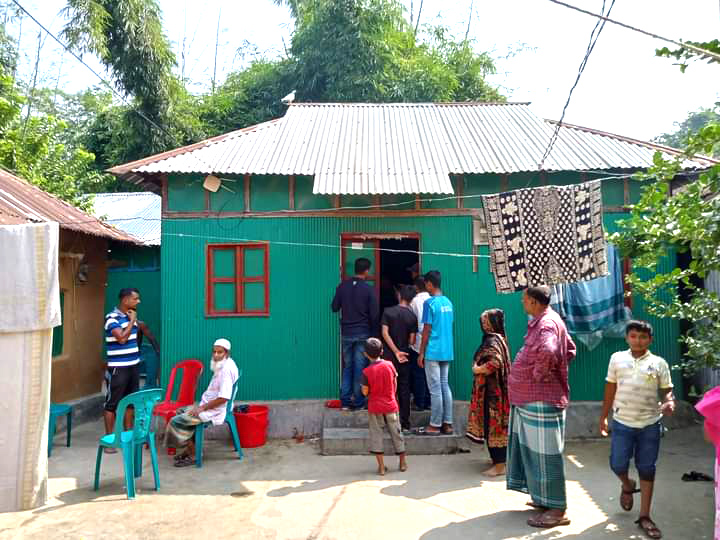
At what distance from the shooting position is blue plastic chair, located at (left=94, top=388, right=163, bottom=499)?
18.1 feet

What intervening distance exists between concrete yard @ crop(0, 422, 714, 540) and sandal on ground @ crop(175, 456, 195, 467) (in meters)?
0.09

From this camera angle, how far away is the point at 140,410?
5.77 meters

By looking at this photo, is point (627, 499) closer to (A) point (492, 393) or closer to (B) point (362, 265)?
(A) point (492, 393)

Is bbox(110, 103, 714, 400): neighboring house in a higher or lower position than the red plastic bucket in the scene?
higher

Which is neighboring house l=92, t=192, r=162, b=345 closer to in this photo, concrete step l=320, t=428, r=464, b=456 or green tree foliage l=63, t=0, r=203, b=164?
green tree foliage l=63, t=0, r=203, b=164

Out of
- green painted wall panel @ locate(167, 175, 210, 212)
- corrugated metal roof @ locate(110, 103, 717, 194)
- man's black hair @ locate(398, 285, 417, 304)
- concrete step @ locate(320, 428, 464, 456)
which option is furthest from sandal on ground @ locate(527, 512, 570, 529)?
green painted wall panel @ locate(167, 175, 210, 212)

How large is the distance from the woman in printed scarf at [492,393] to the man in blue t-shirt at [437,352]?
32.3 inches

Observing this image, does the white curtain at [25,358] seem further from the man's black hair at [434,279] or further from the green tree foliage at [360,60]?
the green tree foliage at [360,60]

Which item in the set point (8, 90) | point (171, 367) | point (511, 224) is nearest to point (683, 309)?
point (511, 224)

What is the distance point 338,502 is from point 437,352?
2.22 meters

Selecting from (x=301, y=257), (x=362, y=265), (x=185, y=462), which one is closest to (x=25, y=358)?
(x=185, y=462)

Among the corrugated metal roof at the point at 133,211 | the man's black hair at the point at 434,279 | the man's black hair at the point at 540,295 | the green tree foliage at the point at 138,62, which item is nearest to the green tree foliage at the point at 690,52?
the man's black hair at the point at 540,295

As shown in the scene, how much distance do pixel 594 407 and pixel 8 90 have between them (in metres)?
13.8

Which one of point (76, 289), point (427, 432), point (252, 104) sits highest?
point (252, 104)
